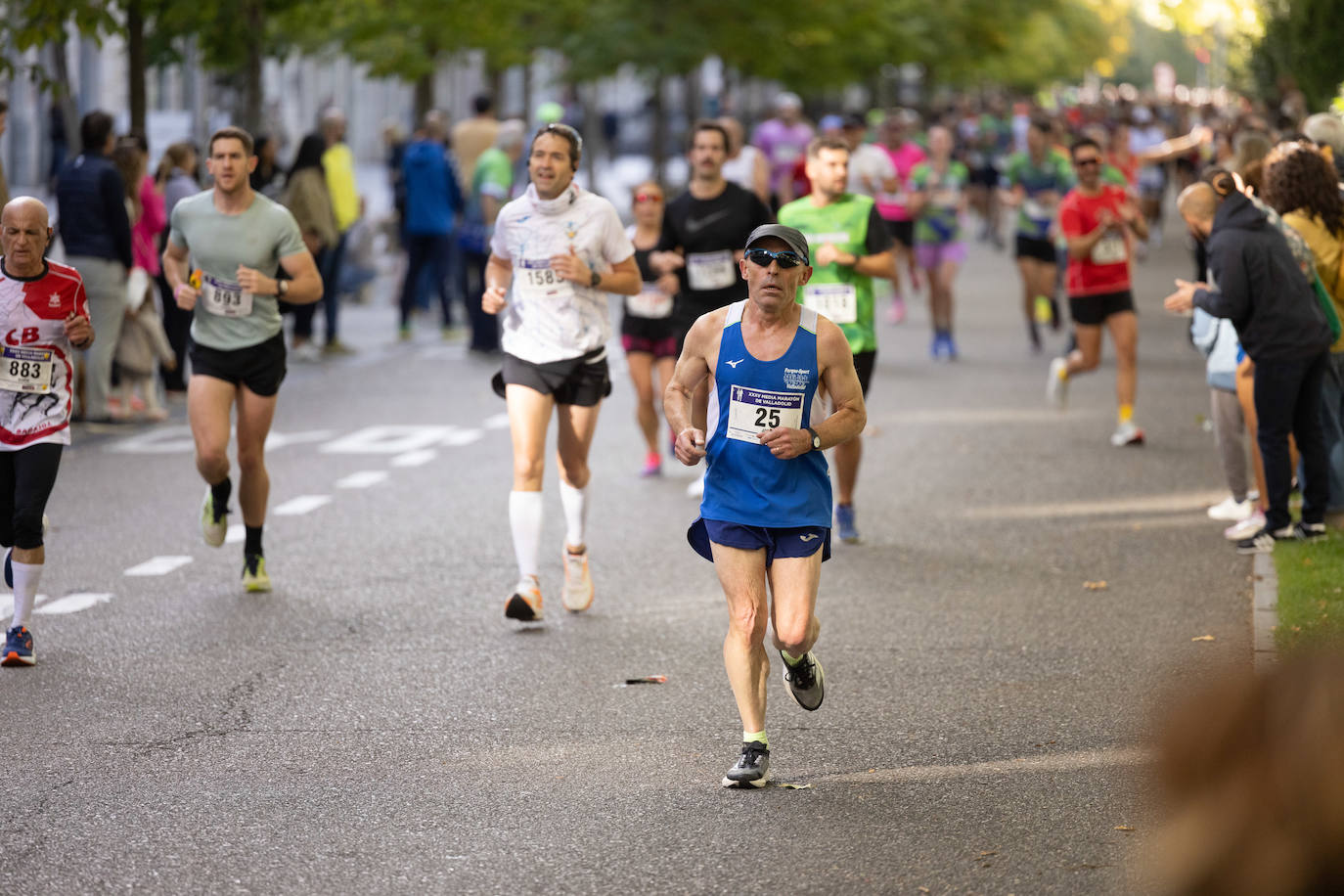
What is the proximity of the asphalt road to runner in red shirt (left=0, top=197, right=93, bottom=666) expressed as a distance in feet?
1.26

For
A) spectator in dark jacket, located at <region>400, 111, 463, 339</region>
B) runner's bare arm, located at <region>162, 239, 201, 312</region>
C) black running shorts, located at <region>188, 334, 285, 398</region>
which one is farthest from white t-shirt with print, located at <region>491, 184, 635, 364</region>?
spectator in dark jacket, located at <region>400, 111, 463, 339</region>

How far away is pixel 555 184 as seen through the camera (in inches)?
317

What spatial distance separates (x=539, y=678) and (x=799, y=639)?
5.45ft

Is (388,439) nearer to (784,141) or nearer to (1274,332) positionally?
(1274,332)

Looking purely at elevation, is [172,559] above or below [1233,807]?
below

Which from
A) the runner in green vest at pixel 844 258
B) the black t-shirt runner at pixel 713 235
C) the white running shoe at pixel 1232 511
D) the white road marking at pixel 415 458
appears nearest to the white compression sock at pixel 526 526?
the runner in green vest at pixel 844 258

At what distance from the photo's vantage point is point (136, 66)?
1631 cm

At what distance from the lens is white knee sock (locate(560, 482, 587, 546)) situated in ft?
27.3

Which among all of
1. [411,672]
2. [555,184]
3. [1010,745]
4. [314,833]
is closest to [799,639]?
[1010,745]

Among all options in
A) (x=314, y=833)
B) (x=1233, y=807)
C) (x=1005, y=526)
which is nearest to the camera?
(x=1233, y=807)

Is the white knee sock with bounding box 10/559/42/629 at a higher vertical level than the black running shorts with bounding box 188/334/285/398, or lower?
lower

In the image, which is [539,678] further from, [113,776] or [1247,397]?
[1247,397]

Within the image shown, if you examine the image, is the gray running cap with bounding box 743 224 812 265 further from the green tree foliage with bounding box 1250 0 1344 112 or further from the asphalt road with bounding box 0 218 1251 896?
the green tree foliage with bounding box 1250 0 1344 112

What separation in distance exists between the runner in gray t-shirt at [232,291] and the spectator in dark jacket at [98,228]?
15.8 feet
